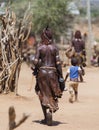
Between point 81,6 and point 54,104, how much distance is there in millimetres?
25803

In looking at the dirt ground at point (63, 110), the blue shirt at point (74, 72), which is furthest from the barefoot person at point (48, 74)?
the blue shirt at point (74, 72)

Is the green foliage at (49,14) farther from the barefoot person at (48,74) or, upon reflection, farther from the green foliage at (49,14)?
the barefoot person at (48,74)

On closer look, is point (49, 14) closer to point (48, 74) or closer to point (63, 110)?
point (63, 110)

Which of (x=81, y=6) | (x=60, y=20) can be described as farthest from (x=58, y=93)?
(x=81, y=6)

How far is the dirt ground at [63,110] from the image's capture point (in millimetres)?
9945

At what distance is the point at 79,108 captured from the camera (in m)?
Answer: 12.5

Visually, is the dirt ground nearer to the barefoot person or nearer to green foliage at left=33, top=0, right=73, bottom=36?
the barefoot person

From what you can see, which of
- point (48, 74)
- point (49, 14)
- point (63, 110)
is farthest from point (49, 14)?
point (48, 74)

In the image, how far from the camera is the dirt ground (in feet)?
32.6

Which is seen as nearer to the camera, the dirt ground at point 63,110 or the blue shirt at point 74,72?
the dirt ground at point 63,110

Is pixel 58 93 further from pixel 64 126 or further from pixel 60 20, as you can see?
pixel 60 20

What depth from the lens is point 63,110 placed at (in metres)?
12.2

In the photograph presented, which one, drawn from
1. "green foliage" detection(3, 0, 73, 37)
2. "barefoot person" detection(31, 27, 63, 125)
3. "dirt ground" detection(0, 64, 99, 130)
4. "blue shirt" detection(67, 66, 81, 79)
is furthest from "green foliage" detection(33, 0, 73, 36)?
"barefoot person" detection(31, 27, 63, 125)

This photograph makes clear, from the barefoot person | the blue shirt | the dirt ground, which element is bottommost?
the dirt ground
